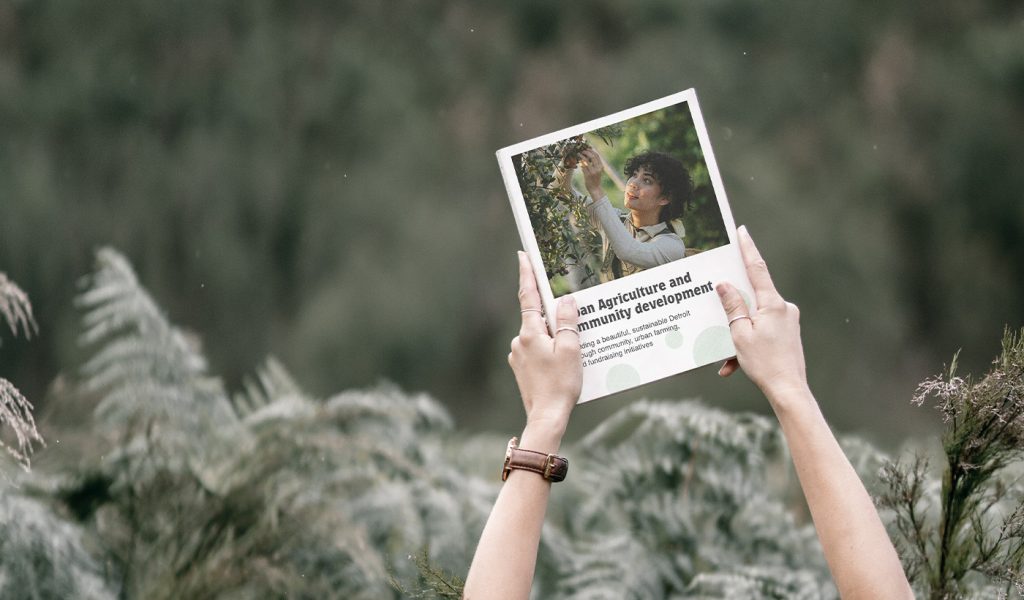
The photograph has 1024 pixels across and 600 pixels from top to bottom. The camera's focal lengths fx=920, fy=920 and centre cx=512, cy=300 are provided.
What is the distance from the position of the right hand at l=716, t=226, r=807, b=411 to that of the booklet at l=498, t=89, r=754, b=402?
0.13 feet

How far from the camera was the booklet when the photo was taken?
1129 mm

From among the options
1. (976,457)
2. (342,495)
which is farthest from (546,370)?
(342,495)

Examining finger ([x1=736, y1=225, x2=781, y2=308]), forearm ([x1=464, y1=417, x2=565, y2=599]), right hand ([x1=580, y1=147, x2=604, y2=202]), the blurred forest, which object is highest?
the blurred forest

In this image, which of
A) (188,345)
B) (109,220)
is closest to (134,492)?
(188,345)

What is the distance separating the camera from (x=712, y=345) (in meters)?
1.12

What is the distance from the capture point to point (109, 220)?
271cm

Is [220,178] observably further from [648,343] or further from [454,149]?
[648,343]

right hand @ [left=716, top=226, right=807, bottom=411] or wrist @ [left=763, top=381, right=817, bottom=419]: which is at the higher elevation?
right hand @ [left=716, top=226, right=807, bottom=411]

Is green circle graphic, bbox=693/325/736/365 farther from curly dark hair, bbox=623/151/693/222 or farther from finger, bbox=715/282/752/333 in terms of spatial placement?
curly dark hair, bbox=623/151/693/222

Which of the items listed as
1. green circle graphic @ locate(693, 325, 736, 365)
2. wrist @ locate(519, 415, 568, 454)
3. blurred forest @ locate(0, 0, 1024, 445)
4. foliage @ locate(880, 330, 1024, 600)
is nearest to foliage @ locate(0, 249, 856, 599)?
blurred forest @ locate(0, 0, 1024, 445)

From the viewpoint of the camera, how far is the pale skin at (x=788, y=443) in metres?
0.94

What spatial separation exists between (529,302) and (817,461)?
14.9 inches

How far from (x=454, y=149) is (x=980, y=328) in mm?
1667

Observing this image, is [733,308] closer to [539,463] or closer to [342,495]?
Answer: [539,463]
